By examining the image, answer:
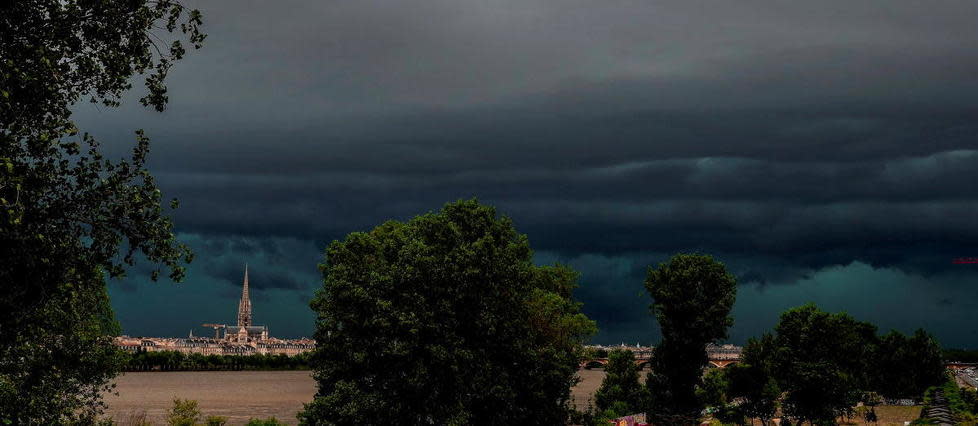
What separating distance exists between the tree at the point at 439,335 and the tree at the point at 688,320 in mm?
17250

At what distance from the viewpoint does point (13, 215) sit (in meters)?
17.3

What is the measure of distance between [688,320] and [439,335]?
30.0 meters

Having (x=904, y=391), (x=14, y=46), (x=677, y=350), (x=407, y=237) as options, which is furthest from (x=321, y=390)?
(x=904, y=391)

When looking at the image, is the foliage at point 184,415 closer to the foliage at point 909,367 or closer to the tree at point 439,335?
the tree at point 439,335

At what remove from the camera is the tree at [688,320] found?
68.0m

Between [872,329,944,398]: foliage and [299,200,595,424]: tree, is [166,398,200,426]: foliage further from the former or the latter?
[872,329,944,398]: foliage

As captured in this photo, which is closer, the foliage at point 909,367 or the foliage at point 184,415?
the foliage at point 184,415

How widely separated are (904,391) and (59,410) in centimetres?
10215

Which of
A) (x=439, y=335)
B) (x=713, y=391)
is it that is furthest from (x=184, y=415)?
(x=713, y=391)

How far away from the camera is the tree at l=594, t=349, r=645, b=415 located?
303 feet

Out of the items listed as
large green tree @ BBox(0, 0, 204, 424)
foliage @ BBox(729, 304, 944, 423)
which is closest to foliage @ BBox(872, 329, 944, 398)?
foliage @ BBox(729, 304, 944, 423)

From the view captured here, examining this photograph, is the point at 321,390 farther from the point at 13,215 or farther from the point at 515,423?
the point at 13,215

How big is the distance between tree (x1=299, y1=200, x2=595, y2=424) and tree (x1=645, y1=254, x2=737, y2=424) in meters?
17.3

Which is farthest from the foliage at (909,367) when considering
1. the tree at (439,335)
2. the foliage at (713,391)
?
the tree at (439,335)
